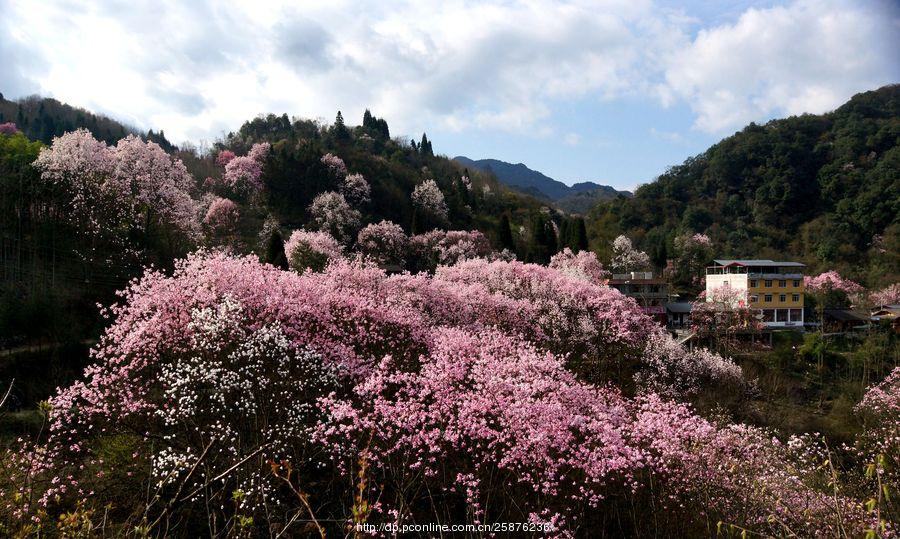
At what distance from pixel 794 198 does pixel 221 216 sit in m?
70.5

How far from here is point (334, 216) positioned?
49.5 meters

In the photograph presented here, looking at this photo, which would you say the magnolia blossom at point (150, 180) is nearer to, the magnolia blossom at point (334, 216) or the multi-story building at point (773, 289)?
the magnolia blossom at point (334, 216)

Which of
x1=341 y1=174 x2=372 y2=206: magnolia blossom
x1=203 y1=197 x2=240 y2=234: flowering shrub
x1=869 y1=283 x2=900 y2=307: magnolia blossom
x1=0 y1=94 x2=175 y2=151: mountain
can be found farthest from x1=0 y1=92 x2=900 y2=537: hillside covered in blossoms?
x1=0 y1=94 x2=175 y2=151: mountain

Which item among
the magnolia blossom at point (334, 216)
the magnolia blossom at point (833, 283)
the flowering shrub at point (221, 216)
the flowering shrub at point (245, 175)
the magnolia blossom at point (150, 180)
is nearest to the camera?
the magnolia blossom at point (150, 180)

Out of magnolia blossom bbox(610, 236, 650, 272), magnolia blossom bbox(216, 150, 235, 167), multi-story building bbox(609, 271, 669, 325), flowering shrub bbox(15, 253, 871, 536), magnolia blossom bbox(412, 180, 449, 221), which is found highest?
magnolia blossom bbox(216, 150, 235, 167)

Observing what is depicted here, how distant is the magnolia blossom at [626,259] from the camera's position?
171ft

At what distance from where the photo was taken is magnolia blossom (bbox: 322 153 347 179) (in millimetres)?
60406

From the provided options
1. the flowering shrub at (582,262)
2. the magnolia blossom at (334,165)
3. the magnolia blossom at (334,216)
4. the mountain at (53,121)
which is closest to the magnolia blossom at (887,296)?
the flowering shrub at (582,262)

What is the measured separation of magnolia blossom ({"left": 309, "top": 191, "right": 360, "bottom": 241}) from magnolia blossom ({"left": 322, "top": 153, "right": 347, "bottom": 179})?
8699mm

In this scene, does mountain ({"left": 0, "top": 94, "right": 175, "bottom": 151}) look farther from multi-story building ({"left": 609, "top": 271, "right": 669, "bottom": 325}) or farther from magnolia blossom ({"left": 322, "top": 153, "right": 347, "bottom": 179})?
multi-story building ({"left": 609, "top": 271, "right": 669, "bottom": 325})

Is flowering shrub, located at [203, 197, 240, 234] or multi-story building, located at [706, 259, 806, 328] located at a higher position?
flowering shrub, located at [203, 197, 240, 234]

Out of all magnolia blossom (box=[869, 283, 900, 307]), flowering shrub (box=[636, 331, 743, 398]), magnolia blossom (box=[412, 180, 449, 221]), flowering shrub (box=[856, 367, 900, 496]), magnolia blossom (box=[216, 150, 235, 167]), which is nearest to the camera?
flowering shrub (box=[856, 367, 900, 496])

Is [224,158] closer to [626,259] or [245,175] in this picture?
[245,175]

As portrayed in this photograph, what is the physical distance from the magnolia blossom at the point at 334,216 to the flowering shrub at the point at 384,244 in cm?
305
